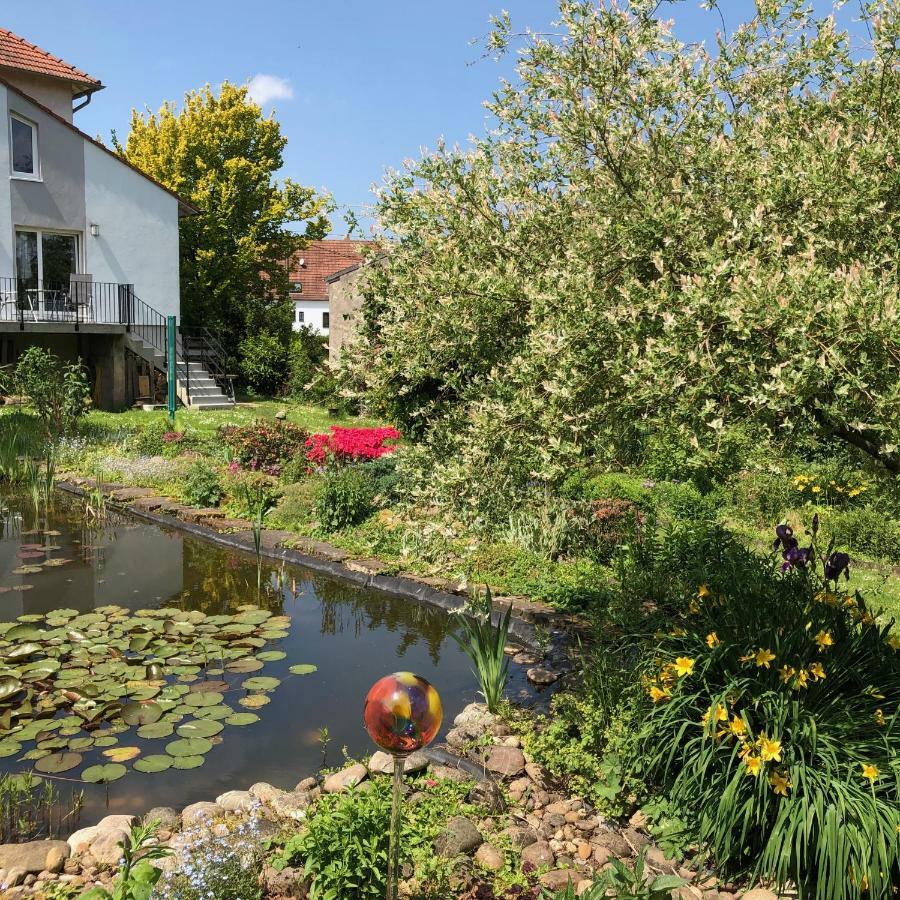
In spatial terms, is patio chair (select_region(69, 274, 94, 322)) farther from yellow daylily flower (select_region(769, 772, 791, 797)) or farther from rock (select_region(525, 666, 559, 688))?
yellow daylily flower (select_region(769, 772, 791, 797))

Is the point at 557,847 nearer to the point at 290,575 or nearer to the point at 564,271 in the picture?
the point at 564,271

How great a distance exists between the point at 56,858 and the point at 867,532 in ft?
28.4

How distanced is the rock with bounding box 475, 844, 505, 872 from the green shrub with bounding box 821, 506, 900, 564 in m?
6.66

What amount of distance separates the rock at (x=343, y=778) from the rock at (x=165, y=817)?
0.81 m

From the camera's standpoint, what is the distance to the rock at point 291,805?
4461 millimetres

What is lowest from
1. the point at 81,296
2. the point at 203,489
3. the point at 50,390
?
the point at 203,489

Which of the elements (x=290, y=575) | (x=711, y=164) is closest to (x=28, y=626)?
(x=290, y=575)

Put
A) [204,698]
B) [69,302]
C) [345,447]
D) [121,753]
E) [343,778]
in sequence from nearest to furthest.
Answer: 1. [343,778]
2. [121,753]
3. [204,698]
4. [345,447]
5. [69,302]

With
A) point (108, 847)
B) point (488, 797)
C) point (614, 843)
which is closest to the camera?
point (108, 847)

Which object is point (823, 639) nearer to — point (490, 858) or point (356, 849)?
point (490, 858)

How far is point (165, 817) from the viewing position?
4.49 meters

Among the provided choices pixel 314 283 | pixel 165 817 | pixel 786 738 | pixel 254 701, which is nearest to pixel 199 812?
pixel 165 817

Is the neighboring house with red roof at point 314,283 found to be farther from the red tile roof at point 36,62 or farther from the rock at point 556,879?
the rock at point 556,879

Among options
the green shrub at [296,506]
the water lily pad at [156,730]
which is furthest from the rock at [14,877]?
the green shrub at [296,506]
